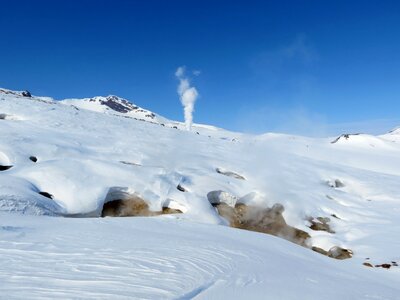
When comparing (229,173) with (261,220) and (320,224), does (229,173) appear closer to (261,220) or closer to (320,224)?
(261,220)

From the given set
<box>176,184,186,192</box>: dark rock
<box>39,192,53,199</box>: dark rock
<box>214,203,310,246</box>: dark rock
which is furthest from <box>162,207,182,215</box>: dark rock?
<box>39,192,53,199</box>: dark rock

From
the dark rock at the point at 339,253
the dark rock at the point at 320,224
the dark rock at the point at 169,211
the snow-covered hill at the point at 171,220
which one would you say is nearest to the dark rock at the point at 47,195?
the snow-covered hill at the point at 171,220

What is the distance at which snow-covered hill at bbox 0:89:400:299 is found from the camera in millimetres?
6043

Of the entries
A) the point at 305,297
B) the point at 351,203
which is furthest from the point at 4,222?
the point at 351,203

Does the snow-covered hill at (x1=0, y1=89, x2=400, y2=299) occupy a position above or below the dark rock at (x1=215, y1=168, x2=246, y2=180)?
below

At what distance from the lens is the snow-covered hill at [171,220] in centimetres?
604

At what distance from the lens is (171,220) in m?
12.1

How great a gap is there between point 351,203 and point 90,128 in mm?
19070

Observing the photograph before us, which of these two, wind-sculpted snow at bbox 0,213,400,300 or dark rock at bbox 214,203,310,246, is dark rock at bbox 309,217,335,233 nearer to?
dark rock at bbox 214,203,310,246

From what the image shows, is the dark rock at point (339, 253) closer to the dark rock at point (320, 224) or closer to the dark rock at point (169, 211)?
the dark rock at point (320, 224)

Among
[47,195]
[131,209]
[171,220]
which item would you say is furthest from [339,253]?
[47,195]

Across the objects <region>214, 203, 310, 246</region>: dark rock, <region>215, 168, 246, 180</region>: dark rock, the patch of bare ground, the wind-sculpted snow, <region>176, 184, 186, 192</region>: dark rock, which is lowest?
the wind-sculpted snow

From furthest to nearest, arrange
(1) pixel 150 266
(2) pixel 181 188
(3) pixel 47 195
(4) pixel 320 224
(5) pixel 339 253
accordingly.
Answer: (4) pixel 320 224 < (2) pixel 181 188 < (5) pixel 339 253 < (3) pixel 47 195 < (1) pixel 150 266

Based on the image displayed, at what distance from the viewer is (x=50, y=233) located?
8289 mm
